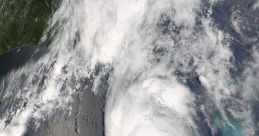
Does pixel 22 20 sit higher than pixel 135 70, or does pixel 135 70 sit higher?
pixel 22 20

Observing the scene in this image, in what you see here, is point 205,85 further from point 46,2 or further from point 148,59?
point 46,2

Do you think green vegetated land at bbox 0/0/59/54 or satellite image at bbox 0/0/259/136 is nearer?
satellite image at bbox 0/0/259/136

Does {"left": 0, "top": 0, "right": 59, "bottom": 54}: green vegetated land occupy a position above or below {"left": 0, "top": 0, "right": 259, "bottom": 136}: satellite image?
above

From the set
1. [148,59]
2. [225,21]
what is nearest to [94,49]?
[148,59]

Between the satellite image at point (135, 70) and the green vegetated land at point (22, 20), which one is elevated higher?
the green vegetated land at point (22, 20)

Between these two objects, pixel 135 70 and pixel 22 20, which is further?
pixel 22 20
